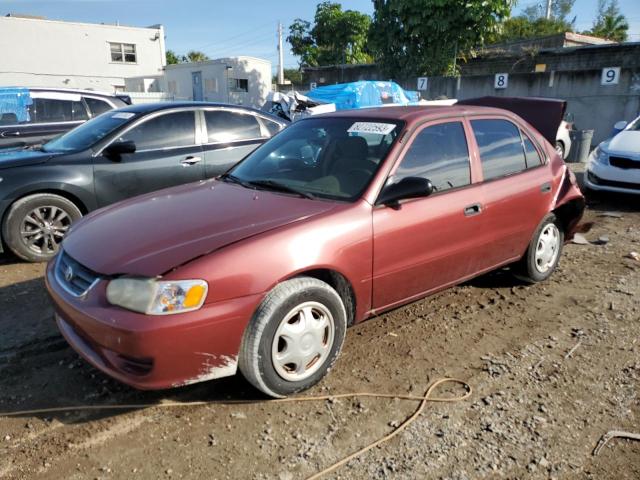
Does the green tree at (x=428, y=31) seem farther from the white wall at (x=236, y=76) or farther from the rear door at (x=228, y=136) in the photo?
the rear door at (x=228, y=136)

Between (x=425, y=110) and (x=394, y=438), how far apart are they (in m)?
2.44

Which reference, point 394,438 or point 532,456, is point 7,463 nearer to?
point 394,438

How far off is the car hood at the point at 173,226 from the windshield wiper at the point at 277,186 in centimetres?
8

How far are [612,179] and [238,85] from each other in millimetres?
23967

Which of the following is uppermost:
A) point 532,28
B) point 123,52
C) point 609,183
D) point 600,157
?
point 532,28

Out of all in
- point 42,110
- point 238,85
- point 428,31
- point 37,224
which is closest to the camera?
point 37,224

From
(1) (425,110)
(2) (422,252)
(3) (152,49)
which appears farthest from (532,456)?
(3) (152,49)

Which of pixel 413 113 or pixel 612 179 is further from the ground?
pixel 413 113

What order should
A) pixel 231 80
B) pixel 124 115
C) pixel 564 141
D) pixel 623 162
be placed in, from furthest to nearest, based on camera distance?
pixel 231 80, pixel 564 141, pixel 623 162, pixel 124 115

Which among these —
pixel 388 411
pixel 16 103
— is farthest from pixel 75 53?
pixel 388 411

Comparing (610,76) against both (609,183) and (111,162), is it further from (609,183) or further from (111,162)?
(111,162)

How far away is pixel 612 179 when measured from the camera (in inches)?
312

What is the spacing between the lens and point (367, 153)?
360 cm

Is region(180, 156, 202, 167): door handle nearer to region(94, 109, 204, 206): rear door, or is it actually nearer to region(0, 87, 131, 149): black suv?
region(94, 109, 204, 206): rear door
